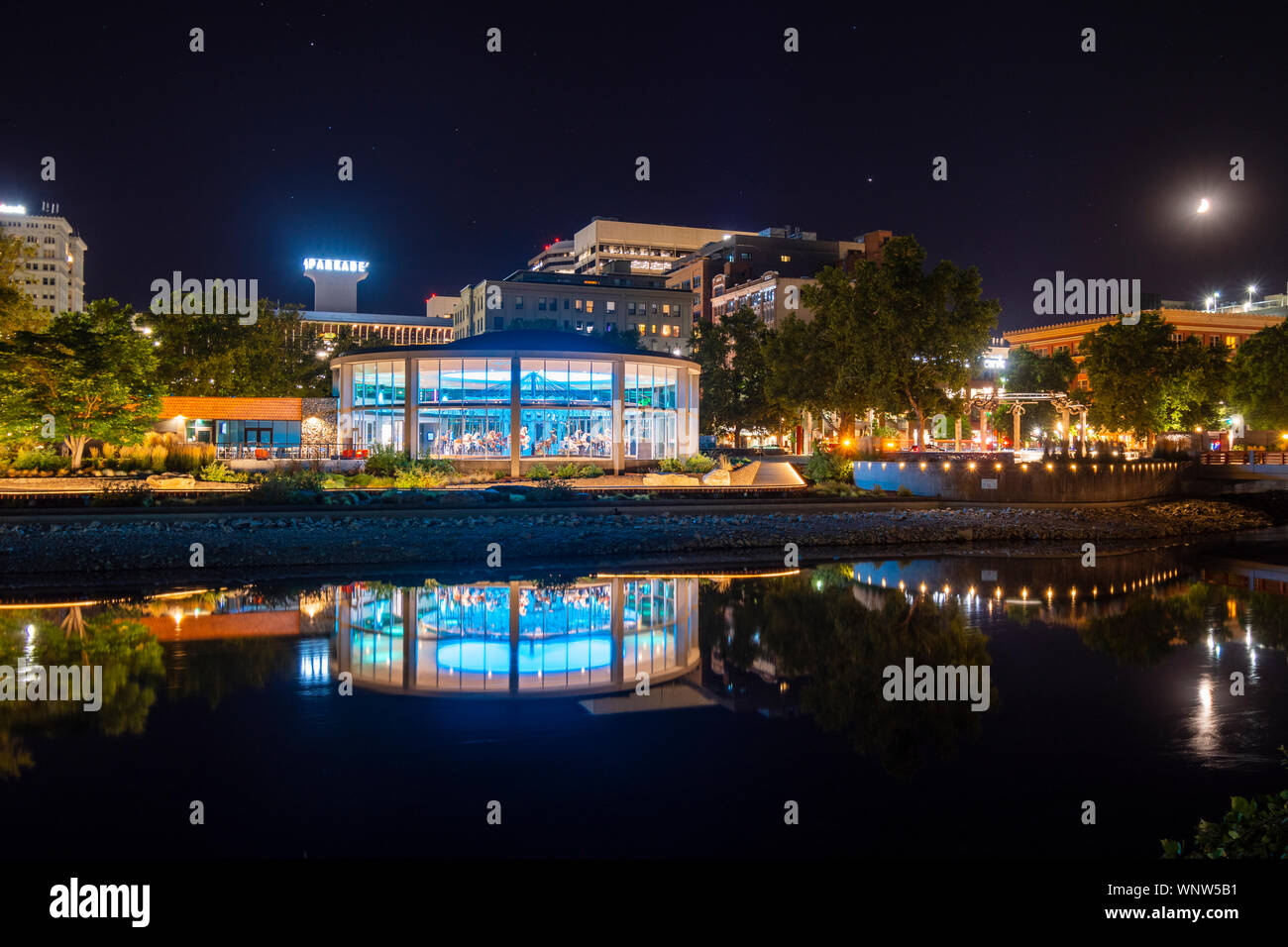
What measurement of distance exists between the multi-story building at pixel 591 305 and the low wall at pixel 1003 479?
9131 centimetres

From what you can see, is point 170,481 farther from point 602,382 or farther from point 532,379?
point 602,382

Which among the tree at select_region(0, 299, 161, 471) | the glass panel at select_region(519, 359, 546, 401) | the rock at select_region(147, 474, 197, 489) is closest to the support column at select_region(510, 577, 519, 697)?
the rock at select_region(147, 474, 197, 489)

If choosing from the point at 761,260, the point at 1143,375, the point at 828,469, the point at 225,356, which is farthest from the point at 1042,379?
the point at 225,356

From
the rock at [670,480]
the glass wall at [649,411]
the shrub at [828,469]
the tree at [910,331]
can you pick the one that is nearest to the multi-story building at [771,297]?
the tree at [910,331]

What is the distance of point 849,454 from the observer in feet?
176

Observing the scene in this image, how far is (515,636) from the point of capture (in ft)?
62.7

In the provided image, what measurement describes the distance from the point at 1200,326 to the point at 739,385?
79063 millimetres

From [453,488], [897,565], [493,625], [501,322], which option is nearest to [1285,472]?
[897,565]

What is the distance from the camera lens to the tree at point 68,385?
45.9 meters

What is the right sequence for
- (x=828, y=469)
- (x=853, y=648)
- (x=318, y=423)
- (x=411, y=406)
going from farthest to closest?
(x=318, y=423), (x=411, y=406), (x=828, y=469), (x=853, y=648)

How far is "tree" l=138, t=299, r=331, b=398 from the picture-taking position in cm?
7831

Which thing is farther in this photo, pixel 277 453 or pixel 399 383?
pixel 277 453

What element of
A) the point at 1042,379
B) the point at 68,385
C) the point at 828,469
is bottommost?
the point at 828,469
